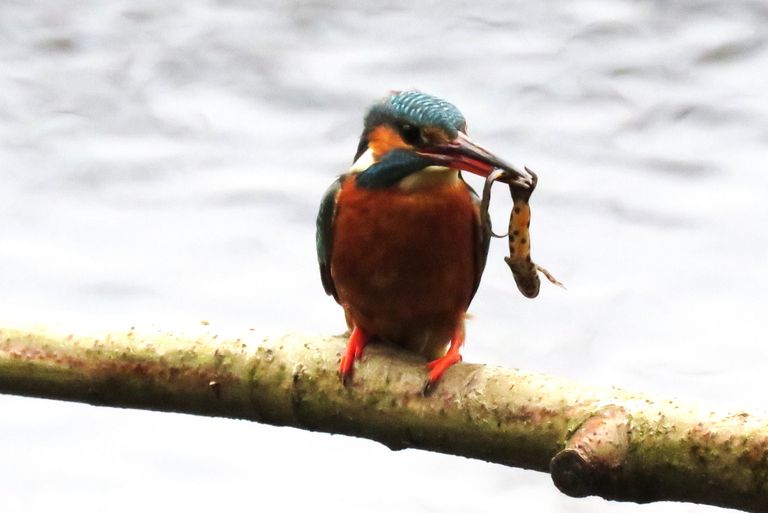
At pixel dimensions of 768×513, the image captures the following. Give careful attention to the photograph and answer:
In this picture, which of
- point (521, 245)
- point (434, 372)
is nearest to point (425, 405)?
point (434, 372)

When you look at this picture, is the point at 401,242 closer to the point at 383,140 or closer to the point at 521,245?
the point at 383,140

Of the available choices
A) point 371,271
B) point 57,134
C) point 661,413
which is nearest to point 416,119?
point 371,271

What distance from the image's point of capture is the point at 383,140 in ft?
7.91

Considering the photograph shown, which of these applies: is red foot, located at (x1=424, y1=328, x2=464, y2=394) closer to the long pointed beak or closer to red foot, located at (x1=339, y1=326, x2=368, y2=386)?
red foot, located at (x1=339, y1=326, x2=368, y2=386)

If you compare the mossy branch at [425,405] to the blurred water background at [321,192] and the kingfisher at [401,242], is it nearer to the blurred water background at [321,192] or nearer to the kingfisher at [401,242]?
the kingfisher at [401,242]

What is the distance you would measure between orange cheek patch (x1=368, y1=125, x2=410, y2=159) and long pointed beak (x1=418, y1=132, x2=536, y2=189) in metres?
0.06

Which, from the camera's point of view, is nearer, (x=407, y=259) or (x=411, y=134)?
(x=411, y=134)

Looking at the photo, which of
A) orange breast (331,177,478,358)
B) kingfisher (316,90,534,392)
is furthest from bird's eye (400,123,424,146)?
orange breast (331,177,478,358)

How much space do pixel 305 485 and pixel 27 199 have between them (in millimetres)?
1250

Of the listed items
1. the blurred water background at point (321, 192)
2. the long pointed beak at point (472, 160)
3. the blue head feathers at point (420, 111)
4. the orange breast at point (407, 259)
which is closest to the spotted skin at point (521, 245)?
the long pointed beak at point (472, 160)

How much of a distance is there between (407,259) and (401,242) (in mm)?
33

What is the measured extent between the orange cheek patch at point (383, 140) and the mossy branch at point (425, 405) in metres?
0.35

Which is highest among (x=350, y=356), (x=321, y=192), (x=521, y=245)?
(x=521, y=245)

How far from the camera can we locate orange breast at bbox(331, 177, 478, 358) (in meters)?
2.46
